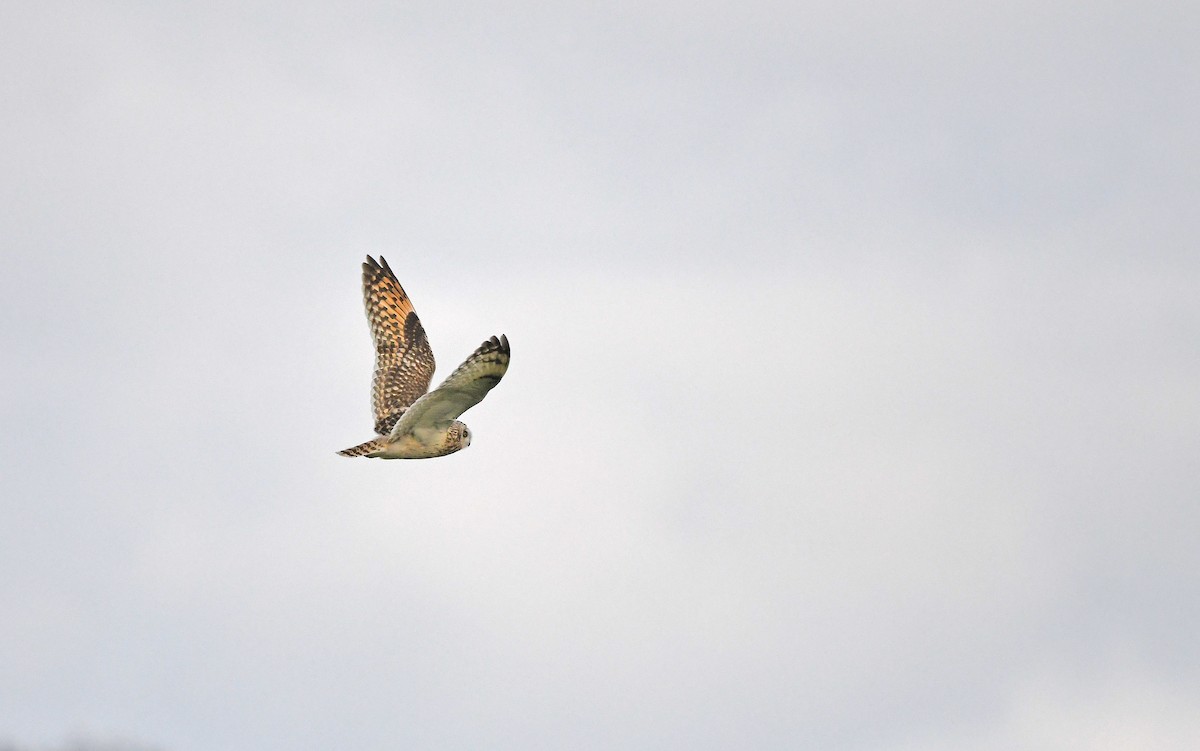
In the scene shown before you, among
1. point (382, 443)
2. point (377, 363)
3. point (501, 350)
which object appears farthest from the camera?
point (377, 363)

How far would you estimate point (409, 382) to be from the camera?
124 feet

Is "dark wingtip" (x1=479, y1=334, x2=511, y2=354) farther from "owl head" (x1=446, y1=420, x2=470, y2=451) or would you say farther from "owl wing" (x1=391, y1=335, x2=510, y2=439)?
"owl head" (x1=446, y1=420, x2=470, y2=451)

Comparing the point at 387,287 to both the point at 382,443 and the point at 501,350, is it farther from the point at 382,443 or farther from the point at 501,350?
the point at 501,350

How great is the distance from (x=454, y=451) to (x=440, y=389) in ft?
12.5

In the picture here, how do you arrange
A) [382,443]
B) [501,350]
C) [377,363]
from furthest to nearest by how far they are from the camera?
[377,363] → [382,443] → [501,350]

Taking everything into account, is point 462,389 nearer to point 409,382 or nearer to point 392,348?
point 409,382

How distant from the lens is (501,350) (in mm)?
28953

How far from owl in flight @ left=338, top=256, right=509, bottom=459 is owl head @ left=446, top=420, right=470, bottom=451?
2cm

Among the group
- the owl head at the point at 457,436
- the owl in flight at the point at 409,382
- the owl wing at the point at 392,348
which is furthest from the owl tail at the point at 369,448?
the owl wing at the point at 392,348

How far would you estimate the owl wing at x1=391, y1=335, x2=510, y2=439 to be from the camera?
28938 mm

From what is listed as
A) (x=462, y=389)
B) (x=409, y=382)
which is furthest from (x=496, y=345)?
(x=409, y=382)

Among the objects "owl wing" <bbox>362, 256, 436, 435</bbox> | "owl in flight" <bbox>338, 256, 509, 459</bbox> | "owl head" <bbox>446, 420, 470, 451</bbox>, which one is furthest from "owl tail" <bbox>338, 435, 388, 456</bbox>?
"owl wing" <bbox>362, 256, 436, 435</bbox>

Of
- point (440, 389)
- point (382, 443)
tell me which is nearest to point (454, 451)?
point (382, 443)

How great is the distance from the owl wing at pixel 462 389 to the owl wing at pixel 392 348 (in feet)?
12.8
